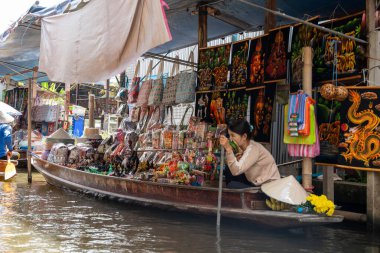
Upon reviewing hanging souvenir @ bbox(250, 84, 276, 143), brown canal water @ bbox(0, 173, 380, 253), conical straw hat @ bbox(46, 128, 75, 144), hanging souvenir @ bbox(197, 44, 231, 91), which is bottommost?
brown canal water @ bbox(0, 173, 380, 253)

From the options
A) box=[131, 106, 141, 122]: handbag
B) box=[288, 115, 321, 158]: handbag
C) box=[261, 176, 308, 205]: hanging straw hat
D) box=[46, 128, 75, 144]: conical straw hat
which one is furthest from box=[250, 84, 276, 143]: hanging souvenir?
box=[46, 128, 75, 144]: conical straw hat

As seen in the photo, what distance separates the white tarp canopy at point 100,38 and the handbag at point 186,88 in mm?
Answer: 2151

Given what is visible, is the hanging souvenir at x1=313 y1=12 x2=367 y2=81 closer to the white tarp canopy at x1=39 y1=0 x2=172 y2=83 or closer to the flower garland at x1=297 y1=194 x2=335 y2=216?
the flower garland at x1=297 y1=194 x2=335 y2=216

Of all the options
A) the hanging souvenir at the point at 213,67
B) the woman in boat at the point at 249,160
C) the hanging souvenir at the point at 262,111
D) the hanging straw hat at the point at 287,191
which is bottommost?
the hanging straw hat at the point at 287,191

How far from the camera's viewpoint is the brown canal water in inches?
186

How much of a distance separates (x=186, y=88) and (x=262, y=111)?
6.15 ft

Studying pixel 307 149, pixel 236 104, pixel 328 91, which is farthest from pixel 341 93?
pixel 236 104

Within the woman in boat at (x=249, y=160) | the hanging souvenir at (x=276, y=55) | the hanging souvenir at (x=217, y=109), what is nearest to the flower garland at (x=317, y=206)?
the woman in boat at (x=249, y=160)

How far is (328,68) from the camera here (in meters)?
5.64

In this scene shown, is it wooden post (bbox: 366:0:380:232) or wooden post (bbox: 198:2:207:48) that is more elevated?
wooden post (bbox: 198:2:207:48)

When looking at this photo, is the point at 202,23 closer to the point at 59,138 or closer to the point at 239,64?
the point at 239,64

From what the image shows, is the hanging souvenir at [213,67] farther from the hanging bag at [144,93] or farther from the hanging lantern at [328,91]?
the hanging lantern at [328,91]

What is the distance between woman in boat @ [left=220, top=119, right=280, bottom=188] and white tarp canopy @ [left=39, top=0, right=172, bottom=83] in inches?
61.0

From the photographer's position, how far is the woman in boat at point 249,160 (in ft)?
17.0
